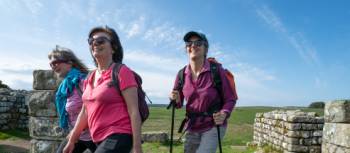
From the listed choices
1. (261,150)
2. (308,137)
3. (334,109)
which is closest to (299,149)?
(308,137)

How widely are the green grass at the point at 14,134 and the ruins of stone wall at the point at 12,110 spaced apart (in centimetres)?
50

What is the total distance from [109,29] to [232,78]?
1.42 meters

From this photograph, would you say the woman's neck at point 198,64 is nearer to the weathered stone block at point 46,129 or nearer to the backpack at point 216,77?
the backpack at point 216,77

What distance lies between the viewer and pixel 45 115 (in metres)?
6.79

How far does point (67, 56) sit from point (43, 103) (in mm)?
2301

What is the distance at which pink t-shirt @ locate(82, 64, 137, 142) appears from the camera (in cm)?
340

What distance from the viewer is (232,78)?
14.3 feet

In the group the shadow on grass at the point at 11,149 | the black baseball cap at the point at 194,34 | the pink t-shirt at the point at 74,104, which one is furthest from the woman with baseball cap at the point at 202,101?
the shadow on grass at the point at 11,149

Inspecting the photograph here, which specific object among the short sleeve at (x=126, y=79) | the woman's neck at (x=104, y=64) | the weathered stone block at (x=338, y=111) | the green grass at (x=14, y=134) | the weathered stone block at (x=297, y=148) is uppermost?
the woman's neck at (x=104, y=64)

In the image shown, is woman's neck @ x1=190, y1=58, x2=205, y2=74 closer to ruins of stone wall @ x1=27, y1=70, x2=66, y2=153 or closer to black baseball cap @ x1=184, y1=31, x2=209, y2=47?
black baseball cap @ x1=184, y1=31, x2=209, y2=47

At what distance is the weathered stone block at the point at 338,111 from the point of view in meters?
4.21

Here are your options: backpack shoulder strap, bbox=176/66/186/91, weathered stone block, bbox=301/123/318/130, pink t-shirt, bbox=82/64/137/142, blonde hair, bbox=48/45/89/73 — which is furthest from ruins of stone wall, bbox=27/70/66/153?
weathered stone block, bbox=301/123/318/130

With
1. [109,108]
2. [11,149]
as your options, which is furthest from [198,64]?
[11,149]

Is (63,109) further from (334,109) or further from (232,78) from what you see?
(334,109)
